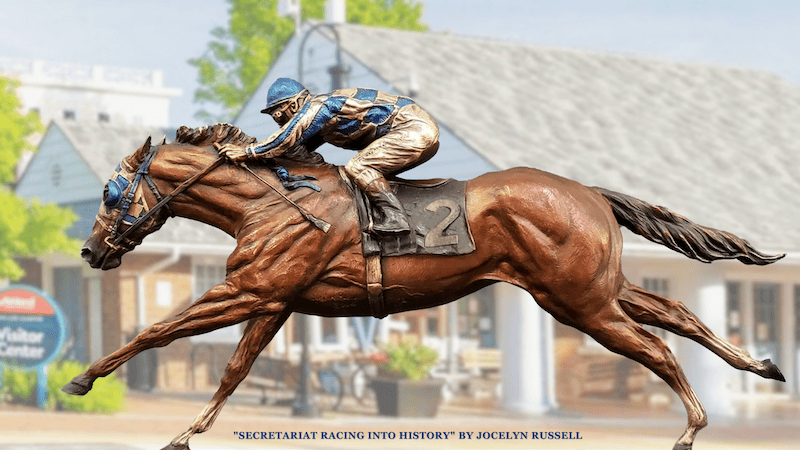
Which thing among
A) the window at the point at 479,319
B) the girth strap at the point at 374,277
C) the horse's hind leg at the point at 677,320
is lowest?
the window at the point at 479,319

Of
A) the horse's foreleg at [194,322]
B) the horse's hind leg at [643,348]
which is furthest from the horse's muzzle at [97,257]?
the horse's hind leg at [643,348]

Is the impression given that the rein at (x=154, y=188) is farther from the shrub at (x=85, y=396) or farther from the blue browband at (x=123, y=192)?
the shrub at (x=85, y=396)

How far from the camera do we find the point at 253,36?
1234 inches

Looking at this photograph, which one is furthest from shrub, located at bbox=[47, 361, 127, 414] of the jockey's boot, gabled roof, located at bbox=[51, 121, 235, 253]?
the jockey's boot

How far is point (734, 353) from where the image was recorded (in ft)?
20.1

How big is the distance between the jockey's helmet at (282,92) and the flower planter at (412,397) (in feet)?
34.5

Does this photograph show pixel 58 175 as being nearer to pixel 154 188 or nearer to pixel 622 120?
pixel 622 120

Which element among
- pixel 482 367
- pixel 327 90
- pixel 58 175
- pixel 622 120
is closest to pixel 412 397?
pixel 482 367

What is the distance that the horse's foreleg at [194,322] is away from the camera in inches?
227

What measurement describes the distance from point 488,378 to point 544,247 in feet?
46.0

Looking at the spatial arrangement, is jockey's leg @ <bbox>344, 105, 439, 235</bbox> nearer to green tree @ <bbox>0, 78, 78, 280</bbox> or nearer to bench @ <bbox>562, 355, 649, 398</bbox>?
green tree @ <bbox>0, 78, 78, 280</bbox>

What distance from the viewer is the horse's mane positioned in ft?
20.1

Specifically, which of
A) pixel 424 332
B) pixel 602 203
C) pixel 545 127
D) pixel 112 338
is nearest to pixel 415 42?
pixel 545 127

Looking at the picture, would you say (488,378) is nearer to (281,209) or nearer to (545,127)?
(545,127)
